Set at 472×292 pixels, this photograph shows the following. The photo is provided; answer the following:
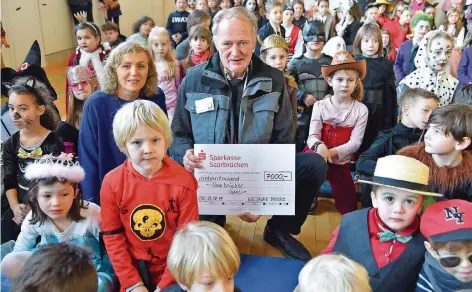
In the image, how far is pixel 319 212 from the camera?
344 cm

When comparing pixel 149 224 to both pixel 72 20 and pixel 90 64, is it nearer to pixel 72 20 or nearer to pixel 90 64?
pixel 90 64

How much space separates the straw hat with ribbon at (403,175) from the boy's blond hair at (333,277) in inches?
19.9

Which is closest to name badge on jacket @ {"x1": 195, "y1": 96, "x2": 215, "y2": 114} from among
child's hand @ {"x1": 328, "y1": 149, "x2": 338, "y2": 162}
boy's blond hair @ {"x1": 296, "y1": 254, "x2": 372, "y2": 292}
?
child's hand @ {"x1": 328, "y1": 149, "x2": 338, "y2": 162}

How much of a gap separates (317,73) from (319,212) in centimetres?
128

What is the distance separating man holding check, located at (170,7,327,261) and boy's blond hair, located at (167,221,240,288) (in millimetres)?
907

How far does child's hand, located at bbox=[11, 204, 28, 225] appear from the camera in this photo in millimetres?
2465

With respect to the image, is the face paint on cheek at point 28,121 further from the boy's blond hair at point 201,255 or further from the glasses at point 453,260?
the glasses at point 453,260

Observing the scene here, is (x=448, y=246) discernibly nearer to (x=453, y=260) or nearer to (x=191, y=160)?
(x=453, y=260)

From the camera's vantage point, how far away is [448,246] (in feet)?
5.45

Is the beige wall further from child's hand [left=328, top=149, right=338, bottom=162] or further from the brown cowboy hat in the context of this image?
child's hand [left=328, top=149, right=338, bottom=162]

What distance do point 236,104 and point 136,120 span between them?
0.74 meters

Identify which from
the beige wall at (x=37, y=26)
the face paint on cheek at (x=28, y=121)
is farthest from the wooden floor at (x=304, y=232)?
the beige wall at (x=37, y=26)

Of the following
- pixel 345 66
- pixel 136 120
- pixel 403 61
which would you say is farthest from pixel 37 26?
pixel 136 120

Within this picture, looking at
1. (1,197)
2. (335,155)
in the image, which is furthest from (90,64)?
(335,155)
